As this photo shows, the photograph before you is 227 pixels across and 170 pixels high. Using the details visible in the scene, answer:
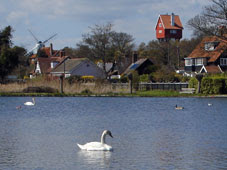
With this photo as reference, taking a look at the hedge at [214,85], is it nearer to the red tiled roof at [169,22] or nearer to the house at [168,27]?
the house at [168,27]

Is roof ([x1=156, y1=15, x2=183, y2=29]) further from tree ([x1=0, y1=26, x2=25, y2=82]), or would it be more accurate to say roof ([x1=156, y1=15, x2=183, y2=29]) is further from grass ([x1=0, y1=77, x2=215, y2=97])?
grass ([x1=0, y1=77, x2=215, y2=97])

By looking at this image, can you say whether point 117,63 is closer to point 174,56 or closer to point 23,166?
point 174,56

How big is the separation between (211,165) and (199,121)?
1552 cm

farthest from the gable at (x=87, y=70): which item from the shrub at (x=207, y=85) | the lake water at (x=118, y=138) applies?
the lake water at (x=118, y=138)

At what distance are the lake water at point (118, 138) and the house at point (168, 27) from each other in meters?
117

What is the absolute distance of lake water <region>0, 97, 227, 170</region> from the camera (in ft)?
61.6

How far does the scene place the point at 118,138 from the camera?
25.2 metres

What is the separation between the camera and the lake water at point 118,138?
1878 centimetres

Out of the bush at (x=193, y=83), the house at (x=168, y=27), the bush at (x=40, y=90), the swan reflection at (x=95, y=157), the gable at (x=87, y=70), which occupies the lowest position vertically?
the swan reflection at (x=95, y=157)

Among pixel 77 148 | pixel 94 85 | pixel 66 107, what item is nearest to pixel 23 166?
pixel 77 148

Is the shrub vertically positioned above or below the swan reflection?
above

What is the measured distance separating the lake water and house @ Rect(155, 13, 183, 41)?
384ft

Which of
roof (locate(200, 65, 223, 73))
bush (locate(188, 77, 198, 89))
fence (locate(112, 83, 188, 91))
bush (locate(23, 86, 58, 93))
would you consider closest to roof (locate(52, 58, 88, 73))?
roof (locate(200, 65, 223, 73))

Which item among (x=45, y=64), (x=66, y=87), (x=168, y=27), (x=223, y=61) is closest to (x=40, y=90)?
(x=66, y=87)
